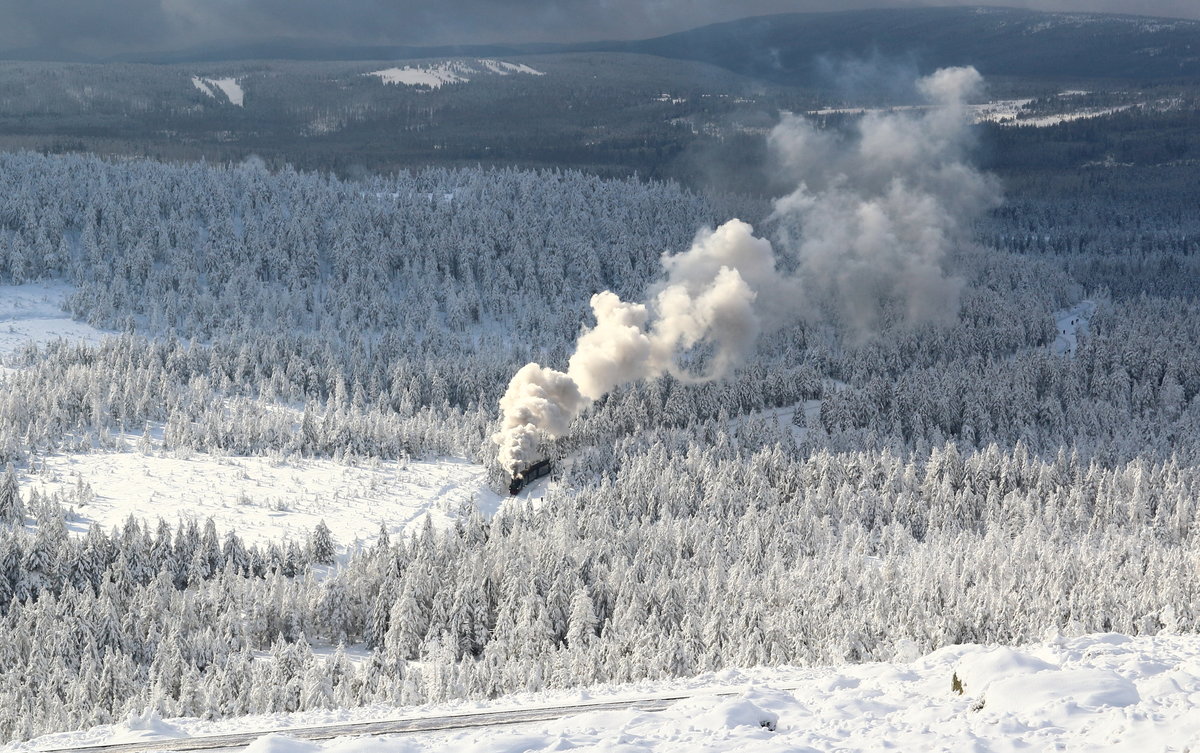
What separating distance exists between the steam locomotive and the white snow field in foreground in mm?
2092

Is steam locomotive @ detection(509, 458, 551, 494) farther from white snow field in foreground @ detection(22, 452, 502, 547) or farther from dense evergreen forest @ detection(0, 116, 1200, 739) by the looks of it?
dense evergreen forest @ detection(0, 116, 1200, 739)

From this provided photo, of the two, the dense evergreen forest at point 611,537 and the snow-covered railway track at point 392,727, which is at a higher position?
the snow-covered railway track at point 392,727

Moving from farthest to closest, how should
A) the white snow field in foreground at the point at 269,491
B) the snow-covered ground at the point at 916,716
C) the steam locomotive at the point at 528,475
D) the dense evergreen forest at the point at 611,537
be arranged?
the steam locomotive at the point at 528,475 → the white snow field in foreground at the point at 269,491 → the dense evergreen forest at the point at 611,537 → the snow-covered ground at the point at 916,716

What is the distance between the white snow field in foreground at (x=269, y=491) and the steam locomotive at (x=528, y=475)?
82.4 inches

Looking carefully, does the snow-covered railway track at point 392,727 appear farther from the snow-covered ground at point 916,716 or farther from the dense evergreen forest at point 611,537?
the dense evergreen forest at point 611,537

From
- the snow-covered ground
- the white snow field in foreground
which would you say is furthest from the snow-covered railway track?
the white snow field in foreground

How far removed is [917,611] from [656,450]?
5514cm

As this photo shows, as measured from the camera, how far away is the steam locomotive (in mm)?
126375

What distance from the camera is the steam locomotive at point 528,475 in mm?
126375

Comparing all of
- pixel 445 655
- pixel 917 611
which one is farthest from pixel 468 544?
pixel 917 611

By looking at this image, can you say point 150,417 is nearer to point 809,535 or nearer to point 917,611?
point 809,535

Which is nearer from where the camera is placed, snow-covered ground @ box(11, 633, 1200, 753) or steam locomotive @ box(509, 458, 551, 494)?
snow-covered ground @ box(11, 633, 1200, 753)

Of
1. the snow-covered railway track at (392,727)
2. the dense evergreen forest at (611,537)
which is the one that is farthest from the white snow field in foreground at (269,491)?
the snow-covered railway track at (392,727)

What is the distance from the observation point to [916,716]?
4841 cm
